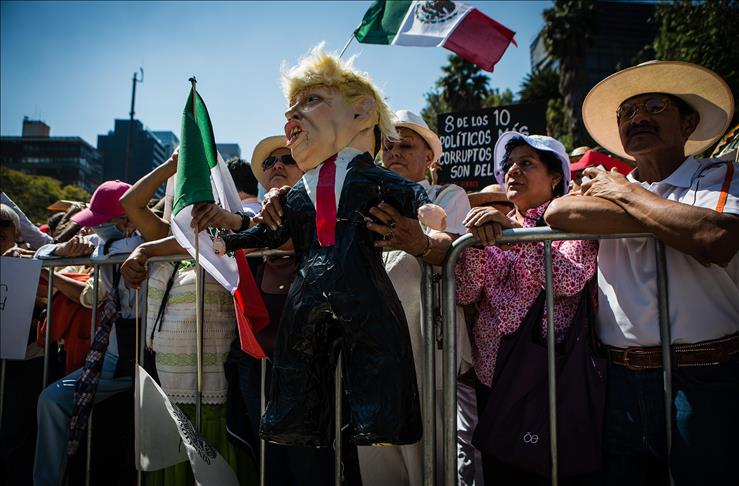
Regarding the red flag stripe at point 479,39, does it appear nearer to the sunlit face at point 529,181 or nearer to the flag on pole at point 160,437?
the sunlit face at point 529,181

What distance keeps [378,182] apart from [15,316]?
8.40ft

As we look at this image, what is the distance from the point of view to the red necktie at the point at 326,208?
1898mm

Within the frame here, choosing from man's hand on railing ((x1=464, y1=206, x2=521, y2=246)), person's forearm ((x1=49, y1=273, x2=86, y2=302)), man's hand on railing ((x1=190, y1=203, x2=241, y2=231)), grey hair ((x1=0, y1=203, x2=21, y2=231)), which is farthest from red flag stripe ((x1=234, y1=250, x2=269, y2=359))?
grey hair ((x1=0, y1=203, x2=21, y2=231))

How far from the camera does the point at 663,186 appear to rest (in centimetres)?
212

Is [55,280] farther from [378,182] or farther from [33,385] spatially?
[378,182]

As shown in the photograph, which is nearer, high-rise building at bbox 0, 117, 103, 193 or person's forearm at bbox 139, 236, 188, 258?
person's forearm at bbox 139, 236, 188, 258

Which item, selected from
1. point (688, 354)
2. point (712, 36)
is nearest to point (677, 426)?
point (688, 354)

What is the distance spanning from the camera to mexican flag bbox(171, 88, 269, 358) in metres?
2.11

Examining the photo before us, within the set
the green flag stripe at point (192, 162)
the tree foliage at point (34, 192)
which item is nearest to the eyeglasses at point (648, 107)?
the green flag stripe at point (192, 162)

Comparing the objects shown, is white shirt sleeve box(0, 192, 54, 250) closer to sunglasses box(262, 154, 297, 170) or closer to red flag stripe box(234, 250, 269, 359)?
sunglasses box(262, 154, 297, 170)

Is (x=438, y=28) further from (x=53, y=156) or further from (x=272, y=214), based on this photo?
(x=53, y=156)

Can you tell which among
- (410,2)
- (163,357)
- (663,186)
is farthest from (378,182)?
(410,2)

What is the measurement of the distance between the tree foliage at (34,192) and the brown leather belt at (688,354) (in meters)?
30.2

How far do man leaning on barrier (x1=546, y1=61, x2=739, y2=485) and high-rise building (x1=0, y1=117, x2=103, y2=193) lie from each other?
6298 cm
